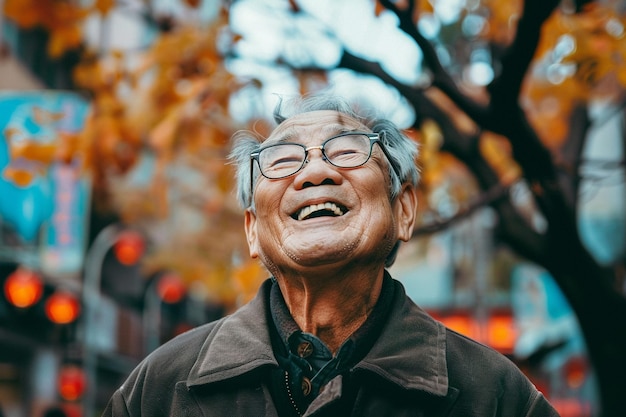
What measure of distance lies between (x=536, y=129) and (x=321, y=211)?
4662 mm

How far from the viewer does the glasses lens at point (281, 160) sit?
2.62 meters

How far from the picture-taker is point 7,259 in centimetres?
1650

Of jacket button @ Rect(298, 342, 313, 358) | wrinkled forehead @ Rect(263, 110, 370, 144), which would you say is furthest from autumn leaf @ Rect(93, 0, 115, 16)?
jacket button @ Rect(298, 342, 313, 358)

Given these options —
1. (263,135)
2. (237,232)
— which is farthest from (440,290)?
(263,135)

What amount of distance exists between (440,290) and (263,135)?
28.1m

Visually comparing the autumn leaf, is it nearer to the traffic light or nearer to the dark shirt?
the dark shirt

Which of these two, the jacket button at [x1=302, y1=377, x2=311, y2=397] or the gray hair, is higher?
the gray hair

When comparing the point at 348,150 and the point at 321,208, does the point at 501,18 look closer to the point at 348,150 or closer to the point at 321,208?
the point at 348,150

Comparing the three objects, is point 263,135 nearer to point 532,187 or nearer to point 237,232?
point 532,187

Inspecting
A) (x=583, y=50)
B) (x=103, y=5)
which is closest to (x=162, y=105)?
(x=103, y=5)

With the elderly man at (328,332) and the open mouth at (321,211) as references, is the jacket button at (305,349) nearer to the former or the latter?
the elderly man at (328,332)

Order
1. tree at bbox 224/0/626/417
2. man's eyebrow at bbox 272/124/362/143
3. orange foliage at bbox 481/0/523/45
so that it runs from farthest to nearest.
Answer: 1. orange foliage at bbox 481/0/523/45
2. tree at bbox 224/0/626/417
3. man's eyebrow at bbox 272/124/362/143

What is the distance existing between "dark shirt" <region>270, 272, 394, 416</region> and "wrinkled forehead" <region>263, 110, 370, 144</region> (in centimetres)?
51

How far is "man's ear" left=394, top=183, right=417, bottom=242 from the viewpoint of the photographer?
8.95 ft
